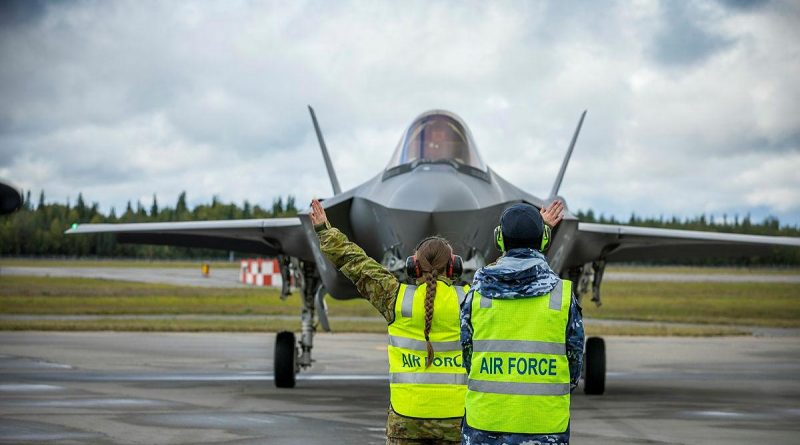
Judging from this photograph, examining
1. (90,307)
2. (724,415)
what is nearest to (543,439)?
(724,415)

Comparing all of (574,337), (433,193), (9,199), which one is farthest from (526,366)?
(433,193)

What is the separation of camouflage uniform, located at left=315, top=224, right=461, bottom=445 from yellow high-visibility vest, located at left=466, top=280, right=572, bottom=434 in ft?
2.15

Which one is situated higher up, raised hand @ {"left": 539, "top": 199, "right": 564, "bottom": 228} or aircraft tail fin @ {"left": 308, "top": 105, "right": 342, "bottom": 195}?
aircraft tail fin @ {"left": 308, "top": 105, "right": 342, "bottom": 195}

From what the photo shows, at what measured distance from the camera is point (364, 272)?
4750 mm

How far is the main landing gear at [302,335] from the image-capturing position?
12180mm

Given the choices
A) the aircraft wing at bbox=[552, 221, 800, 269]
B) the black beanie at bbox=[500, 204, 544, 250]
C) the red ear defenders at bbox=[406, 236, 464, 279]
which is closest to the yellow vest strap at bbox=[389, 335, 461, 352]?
the red ear defenders at bbox=[406, 236, 464, 279]

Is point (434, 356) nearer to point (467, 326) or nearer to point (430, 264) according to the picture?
point (430, 264)

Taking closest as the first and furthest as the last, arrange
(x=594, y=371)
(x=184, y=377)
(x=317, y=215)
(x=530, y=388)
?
(x=530, y=388), (x=317, y=215), (x=594, y=371), (x=184, y=377)

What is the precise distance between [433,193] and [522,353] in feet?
14.8

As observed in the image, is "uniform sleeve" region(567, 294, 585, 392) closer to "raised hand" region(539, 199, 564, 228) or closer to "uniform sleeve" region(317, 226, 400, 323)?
"raised hand" region(539, 199, 564, 228)

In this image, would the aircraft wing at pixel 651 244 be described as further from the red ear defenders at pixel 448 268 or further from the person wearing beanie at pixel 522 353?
the person wearing beanie at pixel 522 353

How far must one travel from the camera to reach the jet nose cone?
8.26 metres

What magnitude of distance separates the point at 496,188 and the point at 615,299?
31159mm

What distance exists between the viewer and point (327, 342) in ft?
67.2
